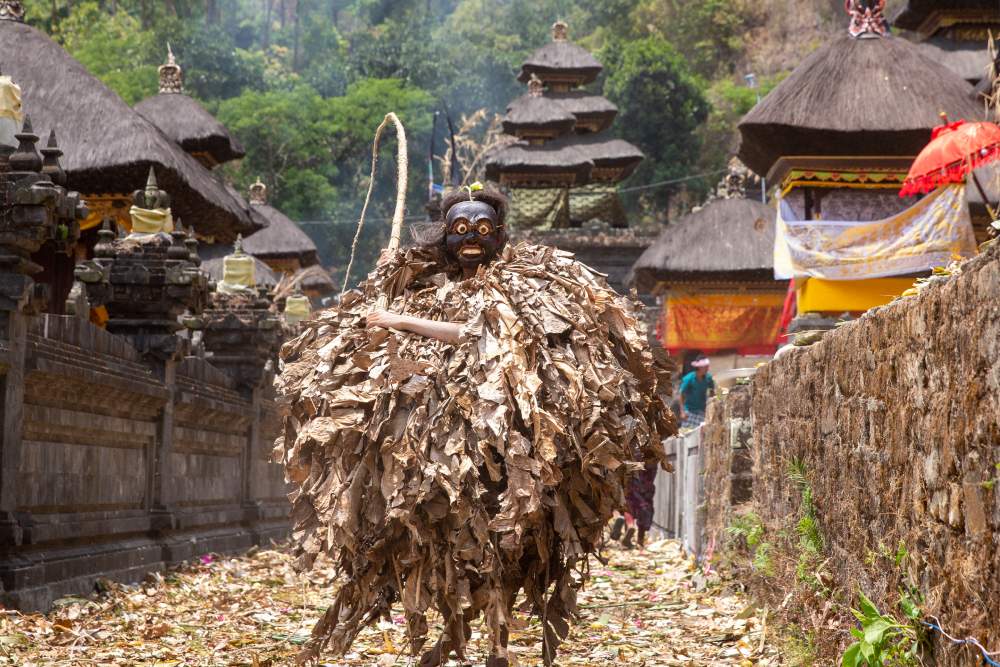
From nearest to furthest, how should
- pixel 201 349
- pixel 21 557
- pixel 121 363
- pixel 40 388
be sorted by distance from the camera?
pixel 21 557
pixel 40 388
pixel 121 363
pixel 201 349

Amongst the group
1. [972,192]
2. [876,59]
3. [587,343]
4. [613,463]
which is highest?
[876,59]

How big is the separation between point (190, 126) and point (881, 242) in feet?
46.7

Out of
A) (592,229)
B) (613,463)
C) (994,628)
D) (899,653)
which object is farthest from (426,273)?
(592,229)

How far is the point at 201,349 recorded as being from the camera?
14977 millimetres

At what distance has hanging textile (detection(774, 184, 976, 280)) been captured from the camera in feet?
47.8

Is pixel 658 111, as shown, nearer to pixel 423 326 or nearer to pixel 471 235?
pixel 471 235

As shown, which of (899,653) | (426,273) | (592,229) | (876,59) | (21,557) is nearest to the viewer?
(899,653)

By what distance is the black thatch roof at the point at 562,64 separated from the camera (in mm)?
41062

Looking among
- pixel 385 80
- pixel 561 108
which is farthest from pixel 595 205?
pixel 385 80

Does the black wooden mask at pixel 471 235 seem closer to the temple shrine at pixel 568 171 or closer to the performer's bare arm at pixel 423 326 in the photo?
the performer's bare arm at pixel 423 326

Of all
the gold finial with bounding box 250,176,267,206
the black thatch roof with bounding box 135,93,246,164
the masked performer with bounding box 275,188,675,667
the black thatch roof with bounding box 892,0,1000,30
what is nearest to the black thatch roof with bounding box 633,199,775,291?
the black thatch roof with bounding box 892,0,1000,30

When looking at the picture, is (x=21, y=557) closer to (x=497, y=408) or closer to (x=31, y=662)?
(x=31, y=662)

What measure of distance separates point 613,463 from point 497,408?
56cm

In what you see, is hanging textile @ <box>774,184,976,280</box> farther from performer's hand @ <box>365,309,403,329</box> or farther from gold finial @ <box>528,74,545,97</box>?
gold finial @ <box>528,74,545,97</box>
